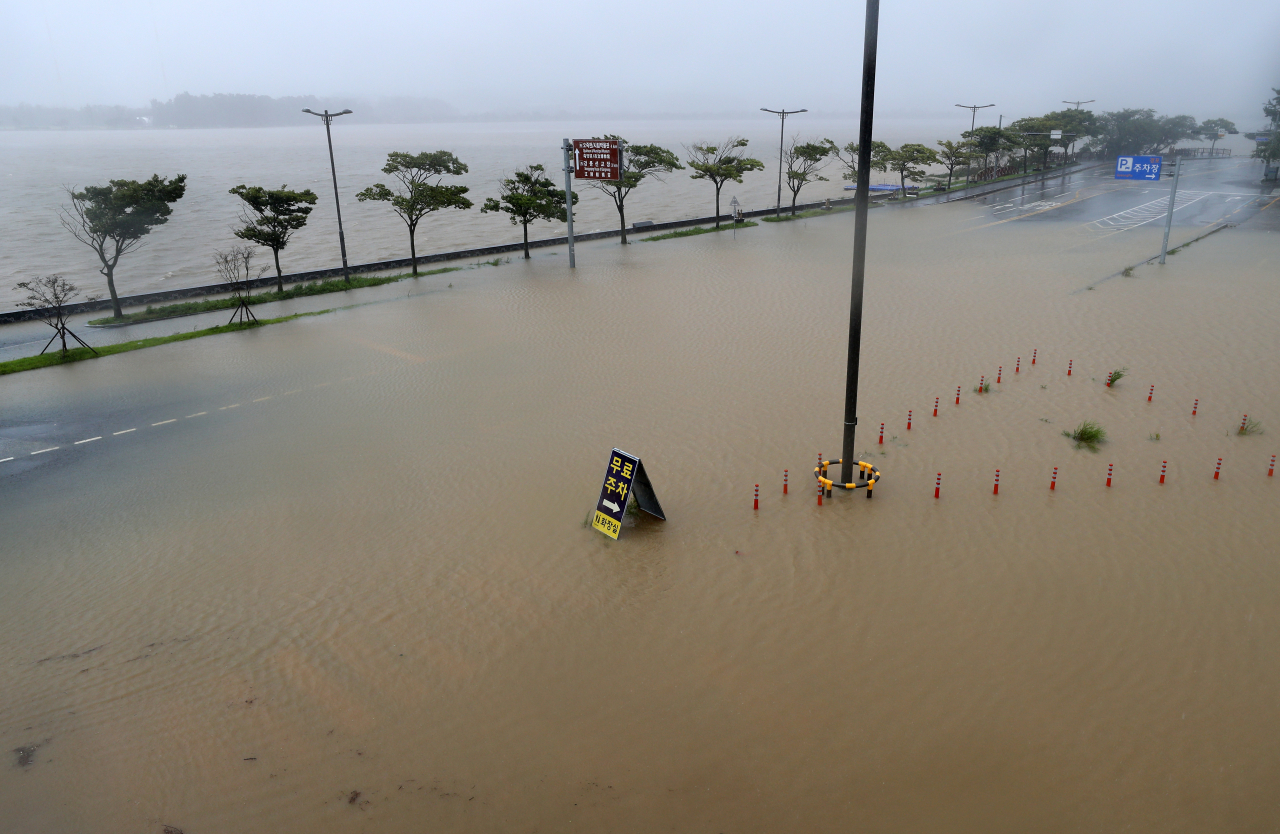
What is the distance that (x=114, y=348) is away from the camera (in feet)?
74.7

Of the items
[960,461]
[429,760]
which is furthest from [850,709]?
[960,461]

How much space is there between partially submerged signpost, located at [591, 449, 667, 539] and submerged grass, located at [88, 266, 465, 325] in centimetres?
2214

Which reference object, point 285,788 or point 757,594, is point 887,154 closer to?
point 757,594

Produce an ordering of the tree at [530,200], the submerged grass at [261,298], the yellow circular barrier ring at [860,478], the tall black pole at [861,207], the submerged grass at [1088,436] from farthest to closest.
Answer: the tree at [530,200]
the submerged grass at [261,298]
the submerged grass at [1088,436]
the yellow circular barrier ring at [860,478]
the tall black pole at [861,207]

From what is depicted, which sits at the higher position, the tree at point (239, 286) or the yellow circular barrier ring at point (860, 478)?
the tree at point (239, 286)

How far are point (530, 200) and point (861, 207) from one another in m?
Answer: 26.3

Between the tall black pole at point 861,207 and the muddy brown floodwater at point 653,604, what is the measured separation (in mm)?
1242

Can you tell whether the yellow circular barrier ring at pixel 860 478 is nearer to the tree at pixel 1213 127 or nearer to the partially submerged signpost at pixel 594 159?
the partially submerged signpost at pixel 594 159

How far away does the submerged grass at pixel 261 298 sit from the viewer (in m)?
28.1

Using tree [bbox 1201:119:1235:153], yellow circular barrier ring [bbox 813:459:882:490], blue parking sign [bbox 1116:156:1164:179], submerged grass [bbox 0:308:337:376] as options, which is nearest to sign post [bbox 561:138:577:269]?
submerged grass [bbox 0:308:337:376]

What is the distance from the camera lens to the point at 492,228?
56.6 metres

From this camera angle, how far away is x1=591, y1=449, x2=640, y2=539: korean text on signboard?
1064cm

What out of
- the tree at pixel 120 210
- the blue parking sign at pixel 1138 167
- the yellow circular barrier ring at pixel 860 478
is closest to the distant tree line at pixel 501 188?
the tree at pixel 120 210

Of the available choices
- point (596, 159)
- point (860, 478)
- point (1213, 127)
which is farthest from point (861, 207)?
point (1213, 127)
